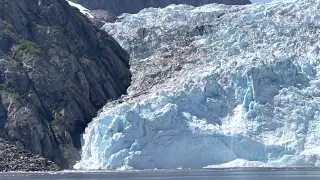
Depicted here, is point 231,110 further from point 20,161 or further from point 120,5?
point 120,5

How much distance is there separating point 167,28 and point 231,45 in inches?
639

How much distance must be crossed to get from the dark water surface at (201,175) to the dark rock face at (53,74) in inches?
496

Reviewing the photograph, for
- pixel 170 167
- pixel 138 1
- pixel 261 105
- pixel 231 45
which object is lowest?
pixel 170 167

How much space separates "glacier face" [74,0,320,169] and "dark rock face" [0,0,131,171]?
4936 mm

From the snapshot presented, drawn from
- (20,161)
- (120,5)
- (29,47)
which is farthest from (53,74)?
(120,5)

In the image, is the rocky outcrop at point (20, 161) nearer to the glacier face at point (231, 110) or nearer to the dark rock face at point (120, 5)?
the glacier face at point (231, 110)

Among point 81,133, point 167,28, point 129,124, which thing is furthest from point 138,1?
point 129,124

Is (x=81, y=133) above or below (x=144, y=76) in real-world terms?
below

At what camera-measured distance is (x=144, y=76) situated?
105 m

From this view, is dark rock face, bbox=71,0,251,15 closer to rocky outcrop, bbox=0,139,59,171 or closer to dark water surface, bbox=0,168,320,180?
rocky outcrop, bbox=0,139,59,171

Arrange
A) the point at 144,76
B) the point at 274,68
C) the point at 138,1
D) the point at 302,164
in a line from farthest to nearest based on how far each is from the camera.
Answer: the point at 138,1 < the point at 144,76 < the point at 274,68 < the point at 302,164

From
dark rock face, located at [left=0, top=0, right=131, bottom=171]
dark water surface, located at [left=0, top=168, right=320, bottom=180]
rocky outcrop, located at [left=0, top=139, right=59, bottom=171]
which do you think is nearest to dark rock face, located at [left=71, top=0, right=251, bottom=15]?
dark rock face, located at [left=0, top=0, right=131, bottom=171]

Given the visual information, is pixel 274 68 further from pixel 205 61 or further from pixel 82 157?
pixel 82 157

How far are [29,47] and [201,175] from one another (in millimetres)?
36056
